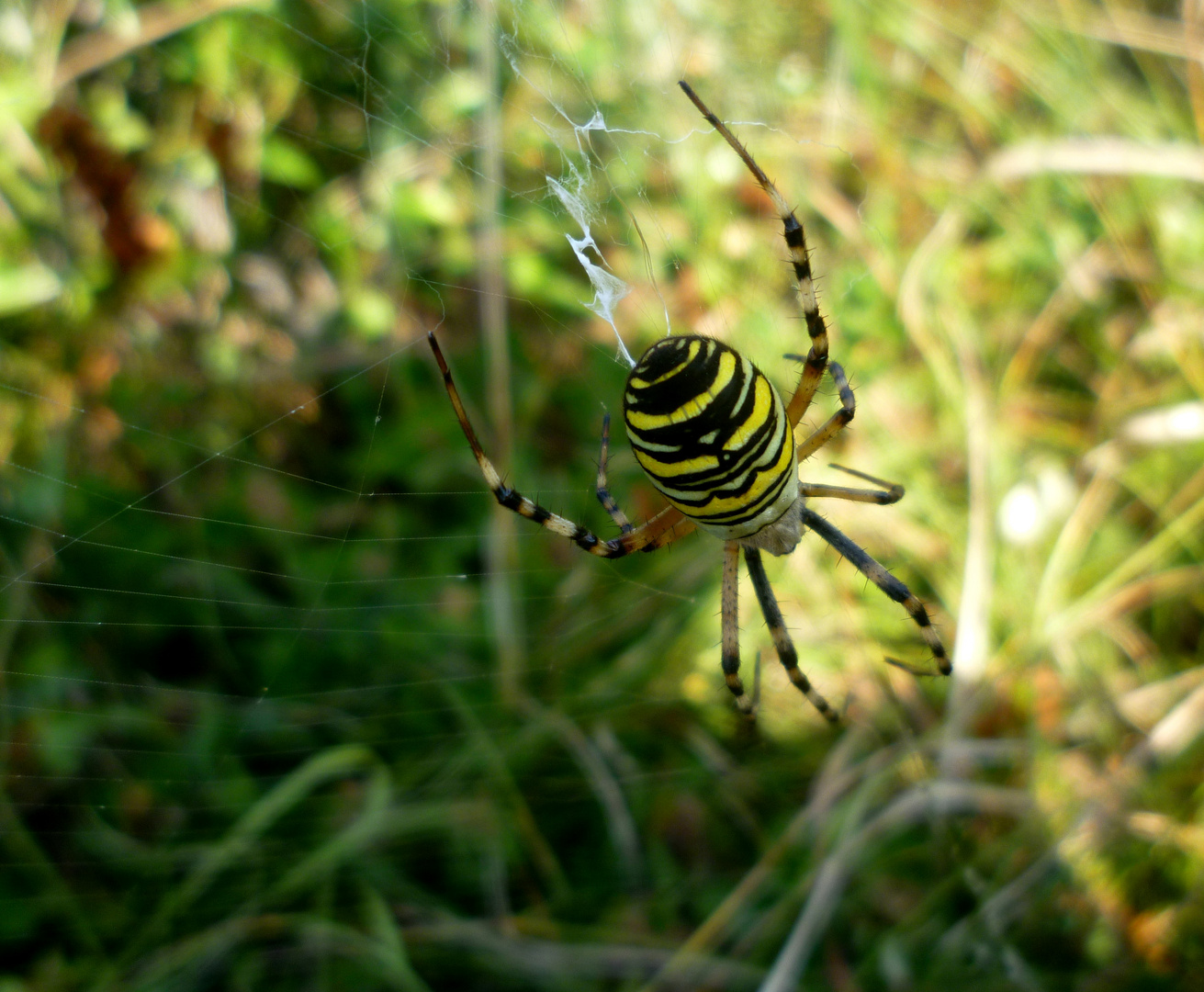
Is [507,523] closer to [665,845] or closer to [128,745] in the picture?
[665,845]

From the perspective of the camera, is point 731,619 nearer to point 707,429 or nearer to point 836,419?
point 836,419

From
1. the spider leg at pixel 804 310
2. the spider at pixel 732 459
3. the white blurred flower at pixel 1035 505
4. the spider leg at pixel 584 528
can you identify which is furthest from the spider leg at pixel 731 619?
the white blurred flower at pixel 1035 505

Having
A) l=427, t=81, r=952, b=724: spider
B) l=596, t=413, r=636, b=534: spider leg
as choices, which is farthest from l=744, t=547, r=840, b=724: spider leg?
l=596, t=413, r=636, b=534: spider leg

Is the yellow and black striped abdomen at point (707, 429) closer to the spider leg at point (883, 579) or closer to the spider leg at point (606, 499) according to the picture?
the spider leg at point (606, 499)

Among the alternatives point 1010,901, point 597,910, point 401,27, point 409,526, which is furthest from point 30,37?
point 1010,901

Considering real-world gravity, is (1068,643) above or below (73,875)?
above
